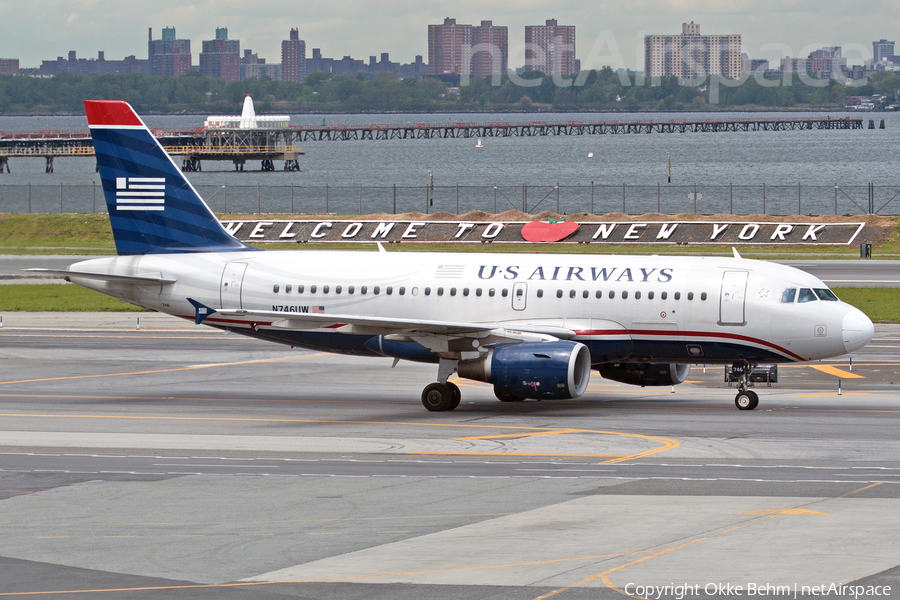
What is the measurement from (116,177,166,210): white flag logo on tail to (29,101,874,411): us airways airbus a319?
0.05 m

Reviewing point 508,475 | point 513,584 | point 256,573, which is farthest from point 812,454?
point 256,573

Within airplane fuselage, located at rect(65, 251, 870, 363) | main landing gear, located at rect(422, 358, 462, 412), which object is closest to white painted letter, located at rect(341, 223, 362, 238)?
airplane fuselage, located at rect(65, 251, 870, 363)

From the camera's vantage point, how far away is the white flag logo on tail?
131ft

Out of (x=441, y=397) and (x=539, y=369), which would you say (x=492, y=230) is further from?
(x=539, y=369)

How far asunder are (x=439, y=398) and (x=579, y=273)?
5.59 m

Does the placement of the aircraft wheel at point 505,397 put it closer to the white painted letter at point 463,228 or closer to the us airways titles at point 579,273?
the us airways titles at point 579,273

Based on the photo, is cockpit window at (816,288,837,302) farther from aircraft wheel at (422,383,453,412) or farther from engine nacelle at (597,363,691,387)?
aircraft wheel at (422,383,453,412)

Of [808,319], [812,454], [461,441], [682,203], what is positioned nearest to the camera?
[812,454]

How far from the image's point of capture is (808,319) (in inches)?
1342

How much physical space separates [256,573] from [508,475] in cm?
881

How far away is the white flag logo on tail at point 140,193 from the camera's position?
4003 cm

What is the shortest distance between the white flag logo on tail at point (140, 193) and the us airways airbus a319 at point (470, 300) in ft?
0.15

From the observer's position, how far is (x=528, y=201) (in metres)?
170

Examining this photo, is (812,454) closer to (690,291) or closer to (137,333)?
(690,291)
